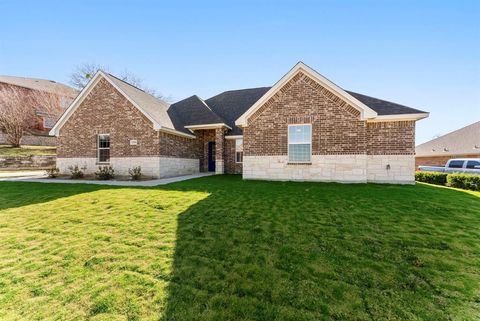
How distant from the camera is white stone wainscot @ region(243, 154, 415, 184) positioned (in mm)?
11375

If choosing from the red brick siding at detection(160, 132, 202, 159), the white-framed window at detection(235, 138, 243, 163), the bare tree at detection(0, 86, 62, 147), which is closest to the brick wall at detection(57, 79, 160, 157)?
the red brick siding at detection(160, 132, 202, 159)

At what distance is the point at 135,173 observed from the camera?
14344mm

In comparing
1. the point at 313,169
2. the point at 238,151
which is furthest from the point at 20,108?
the point at 313,169

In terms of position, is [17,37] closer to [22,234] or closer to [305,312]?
[22,234]

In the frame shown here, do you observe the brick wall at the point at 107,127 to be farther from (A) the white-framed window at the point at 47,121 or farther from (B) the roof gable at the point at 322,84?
(A) the white-framed window at the point at 47,121

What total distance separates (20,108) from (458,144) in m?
54.8

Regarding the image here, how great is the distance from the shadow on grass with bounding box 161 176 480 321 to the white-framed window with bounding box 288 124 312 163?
5.50 m

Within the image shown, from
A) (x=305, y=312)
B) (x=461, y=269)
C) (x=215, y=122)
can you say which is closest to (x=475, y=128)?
(x=215, y=122)

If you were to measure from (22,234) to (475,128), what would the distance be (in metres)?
38.8

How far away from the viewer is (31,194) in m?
9.05

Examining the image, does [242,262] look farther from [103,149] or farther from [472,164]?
[472,164]

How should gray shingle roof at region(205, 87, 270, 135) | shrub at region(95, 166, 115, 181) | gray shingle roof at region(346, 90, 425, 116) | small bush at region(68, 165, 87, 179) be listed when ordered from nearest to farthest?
gray shingle roof at region(346, 90, 425, 116)
shrub at region(95, 166, 115, 181)
small bush at region(68, 165, 87, 179)
gray shingle roof at region(205, 87, 270, 135)

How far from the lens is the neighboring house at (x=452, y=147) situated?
2309cm

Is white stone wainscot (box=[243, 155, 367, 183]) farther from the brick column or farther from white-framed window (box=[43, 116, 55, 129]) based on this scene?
white-framed window (box=[43, 116, 55, 129])
